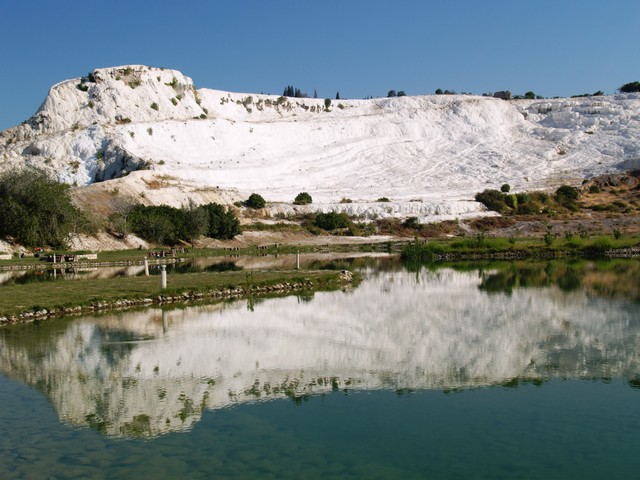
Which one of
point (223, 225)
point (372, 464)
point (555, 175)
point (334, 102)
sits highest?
point (334, 102)

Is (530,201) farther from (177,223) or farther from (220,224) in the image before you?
(177,223)

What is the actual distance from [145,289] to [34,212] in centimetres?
2487

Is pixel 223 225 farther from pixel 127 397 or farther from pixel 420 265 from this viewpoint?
pixel 127 397

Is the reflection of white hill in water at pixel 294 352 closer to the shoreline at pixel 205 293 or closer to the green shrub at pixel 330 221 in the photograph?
the shoreline at pixel 205 293

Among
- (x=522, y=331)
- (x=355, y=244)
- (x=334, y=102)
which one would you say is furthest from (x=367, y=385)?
(x=334, y=102)

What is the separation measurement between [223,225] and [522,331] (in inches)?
1645

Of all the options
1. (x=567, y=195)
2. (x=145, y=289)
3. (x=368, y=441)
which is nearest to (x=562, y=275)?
(x=145, y=289)

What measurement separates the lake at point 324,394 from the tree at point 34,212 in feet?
89.4

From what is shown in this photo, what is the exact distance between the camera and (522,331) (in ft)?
57.5

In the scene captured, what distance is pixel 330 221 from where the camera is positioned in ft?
213

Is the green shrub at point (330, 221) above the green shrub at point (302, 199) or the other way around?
the other way around

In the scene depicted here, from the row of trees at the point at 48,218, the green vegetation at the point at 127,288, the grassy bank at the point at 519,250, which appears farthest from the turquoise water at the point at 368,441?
the row of trees at the point at 48,218

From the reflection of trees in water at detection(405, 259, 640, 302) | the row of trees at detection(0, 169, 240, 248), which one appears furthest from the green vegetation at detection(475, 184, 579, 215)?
the row of trees at detection(0, 169, 240, 248)

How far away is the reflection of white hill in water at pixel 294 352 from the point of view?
11727mm
